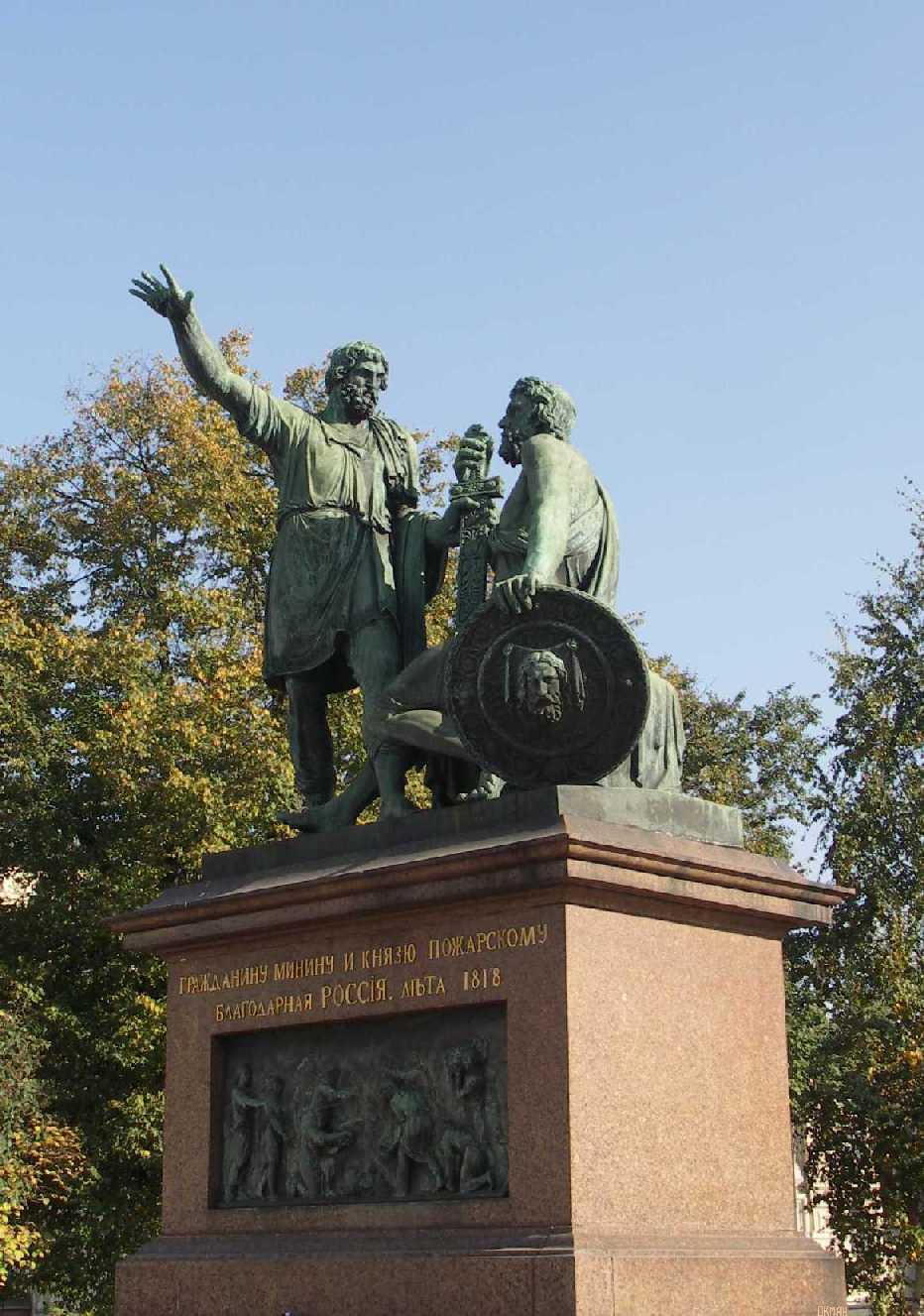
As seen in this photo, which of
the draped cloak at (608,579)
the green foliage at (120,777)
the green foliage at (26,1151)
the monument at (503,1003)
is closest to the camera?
the monument at (503,1003)

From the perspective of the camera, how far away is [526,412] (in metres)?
10.2

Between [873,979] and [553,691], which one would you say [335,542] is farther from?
[873,979]

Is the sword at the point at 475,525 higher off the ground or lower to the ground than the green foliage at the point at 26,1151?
higher

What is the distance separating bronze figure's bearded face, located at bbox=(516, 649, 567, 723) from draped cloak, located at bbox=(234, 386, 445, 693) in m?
1.76

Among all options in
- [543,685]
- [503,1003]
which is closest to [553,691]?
[543,685]

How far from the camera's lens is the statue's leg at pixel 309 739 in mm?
11023

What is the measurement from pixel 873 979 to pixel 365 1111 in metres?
18.5

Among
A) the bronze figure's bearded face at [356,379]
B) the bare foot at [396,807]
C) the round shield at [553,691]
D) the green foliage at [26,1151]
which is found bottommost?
the green foliage at [26,1151]

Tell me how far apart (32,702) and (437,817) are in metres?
15.4

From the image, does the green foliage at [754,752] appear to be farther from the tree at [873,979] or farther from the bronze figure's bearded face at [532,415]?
the bronze figure's bearded face at [532,415]

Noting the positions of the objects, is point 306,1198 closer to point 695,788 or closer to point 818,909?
point 818,909

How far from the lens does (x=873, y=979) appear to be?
2641cm

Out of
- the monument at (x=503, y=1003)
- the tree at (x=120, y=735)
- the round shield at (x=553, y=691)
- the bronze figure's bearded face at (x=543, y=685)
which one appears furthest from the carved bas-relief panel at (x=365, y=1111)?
the tree at (x=120, y=735)

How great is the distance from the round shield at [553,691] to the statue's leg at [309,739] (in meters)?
1.92
